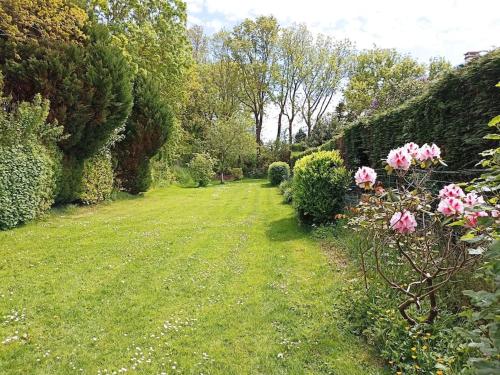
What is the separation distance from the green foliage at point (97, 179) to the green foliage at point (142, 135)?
1.21m

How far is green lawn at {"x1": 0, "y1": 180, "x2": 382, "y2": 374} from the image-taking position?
2947 mm

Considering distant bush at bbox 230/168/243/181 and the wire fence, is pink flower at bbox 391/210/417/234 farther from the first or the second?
distant bush at bbox 230/168/243/181

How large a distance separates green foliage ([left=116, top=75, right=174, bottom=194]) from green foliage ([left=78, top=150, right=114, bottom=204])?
1213 millimetres

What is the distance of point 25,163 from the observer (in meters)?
8.02

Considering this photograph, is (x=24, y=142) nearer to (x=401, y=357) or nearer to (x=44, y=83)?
(x=44, y=83)

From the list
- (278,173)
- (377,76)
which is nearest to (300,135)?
(377,76)

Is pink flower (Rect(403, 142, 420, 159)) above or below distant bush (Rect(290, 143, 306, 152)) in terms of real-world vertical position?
below

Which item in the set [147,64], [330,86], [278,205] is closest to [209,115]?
[330,86]

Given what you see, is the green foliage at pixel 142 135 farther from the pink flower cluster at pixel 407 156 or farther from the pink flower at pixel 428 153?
the pink flower at pixel 428 153

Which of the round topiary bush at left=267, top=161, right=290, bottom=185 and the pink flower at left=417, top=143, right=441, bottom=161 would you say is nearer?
the pink flower at left=417, top=143, right=441, bottom=161

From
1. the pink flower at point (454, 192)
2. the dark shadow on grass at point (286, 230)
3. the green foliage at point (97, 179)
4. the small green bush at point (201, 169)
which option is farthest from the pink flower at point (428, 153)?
the small green bush at point (201, 169)

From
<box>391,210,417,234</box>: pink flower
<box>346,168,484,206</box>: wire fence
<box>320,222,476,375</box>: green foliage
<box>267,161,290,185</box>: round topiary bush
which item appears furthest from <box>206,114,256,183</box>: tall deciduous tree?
<box>391,210,417,234</box>: pink flower

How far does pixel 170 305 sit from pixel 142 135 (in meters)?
11.4

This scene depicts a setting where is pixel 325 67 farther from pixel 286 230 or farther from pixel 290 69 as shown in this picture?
pixel 286 230
